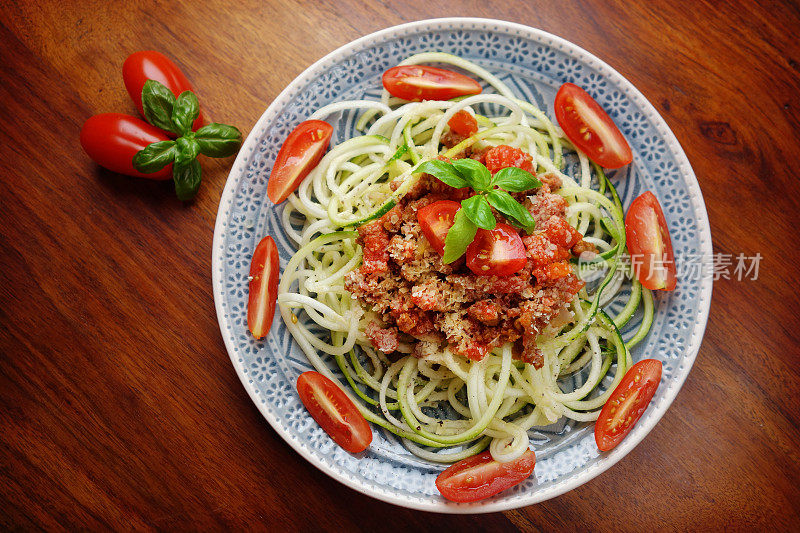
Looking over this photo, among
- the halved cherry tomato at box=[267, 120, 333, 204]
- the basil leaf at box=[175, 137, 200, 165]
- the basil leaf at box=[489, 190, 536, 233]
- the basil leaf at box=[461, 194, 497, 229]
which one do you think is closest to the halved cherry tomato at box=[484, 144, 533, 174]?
the basil leaf at box=[489, 190, 536, 233]

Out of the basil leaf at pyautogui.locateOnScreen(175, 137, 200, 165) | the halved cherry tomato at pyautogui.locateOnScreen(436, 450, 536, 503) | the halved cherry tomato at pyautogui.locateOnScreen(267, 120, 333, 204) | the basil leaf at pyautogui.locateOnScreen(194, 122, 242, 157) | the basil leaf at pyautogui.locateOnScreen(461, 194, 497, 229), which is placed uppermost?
the basil leaf at pyautogui.locateOnScreen(461, 194, 497, 229)

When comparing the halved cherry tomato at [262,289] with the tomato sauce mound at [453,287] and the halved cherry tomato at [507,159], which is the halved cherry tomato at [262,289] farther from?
the halved cherry tomato at [507,159]

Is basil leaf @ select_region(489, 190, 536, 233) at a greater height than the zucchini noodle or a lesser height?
greater

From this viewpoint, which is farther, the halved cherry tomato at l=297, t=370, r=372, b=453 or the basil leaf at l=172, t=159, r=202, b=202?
the basil leaf at l=172, t=159, r=202, b=202

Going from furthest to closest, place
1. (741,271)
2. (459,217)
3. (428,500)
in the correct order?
(741,271), (428,500), (459,217)

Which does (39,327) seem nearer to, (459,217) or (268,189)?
(268,189)

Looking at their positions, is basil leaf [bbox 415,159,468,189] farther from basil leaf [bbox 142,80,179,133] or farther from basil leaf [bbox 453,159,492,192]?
basil leaf [bbox 142,80,179,133]

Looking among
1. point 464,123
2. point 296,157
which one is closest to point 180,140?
point 296,157

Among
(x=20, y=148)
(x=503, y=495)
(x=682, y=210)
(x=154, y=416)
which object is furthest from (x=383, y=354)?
(x=20, y=148)
